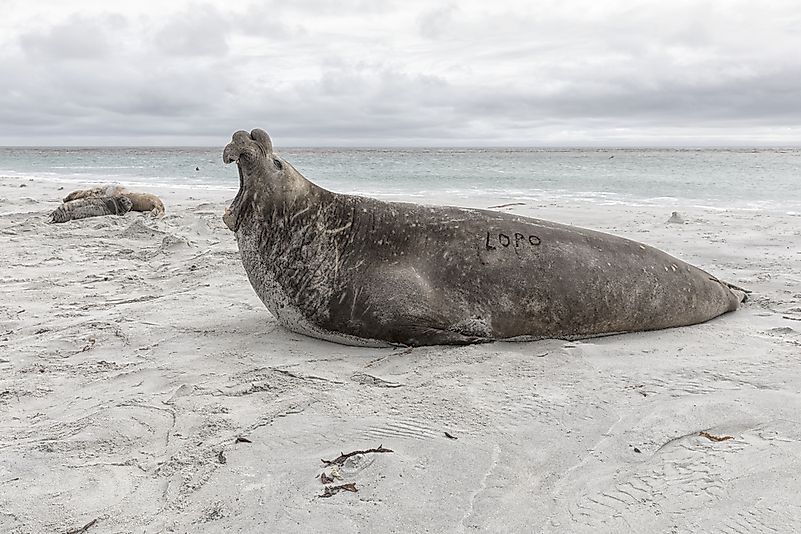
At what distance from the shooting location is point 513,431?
113 inches

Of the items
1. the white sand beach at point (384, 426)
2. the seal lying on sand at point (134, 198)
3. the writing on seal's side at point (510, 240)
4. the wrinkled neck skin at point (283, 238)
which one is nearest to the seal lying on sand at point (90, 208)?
the seal lying on sand at point (134, 198)

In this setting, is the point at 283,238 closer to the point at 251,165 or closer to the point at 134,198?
the point at 251,165

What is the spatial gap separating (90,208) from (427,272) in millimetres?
7681

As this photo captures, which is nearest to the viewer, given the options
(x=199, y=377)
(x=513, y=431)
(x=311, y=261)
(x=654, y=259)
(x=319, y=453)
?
(x=319, y=453)

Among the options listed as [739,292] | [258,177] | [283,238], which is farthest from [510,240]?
[739,292]

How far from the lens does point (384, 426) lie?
2926mm

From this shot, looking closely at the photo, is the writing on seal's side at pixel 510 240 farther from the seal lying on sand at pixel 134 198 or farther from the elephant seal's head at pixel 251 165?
the seal lying on sand at pixel 134 198

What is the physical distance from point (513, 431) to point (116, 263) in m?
5.09

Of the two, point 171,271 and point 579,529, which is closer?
point 579,529

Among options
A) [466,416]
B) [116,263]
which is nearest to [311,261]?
[466,416]

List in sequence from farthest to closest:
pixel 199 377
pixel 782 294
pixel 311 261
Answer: pixel 782 294 < pixel 311 261 < pixel 199 377

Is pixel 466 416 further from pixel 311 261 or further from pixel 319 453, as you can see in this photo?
pixel 311 261

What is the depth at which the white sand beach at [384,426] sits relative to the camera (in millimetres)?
2293

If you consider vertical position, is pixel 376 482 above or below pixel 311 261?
below
